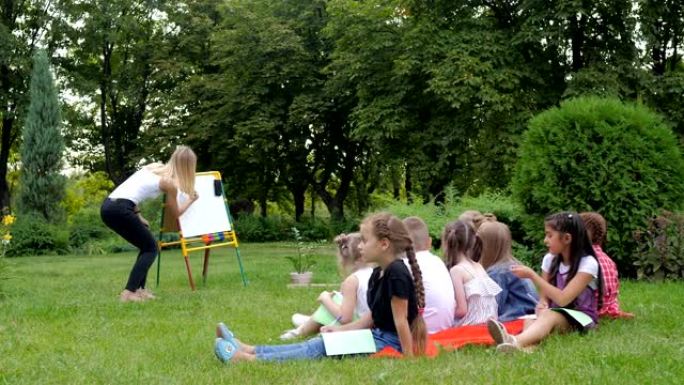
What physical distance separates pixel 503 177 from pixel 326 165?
11.8m

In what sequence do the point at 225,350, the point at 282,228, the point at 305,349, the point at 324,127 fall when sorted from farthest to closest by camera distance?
1. the point at 324,127
2. the point at 282,228
3. the point at 305,349
4. the point at 225,350

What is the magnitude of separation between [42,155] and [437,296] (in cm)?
1991

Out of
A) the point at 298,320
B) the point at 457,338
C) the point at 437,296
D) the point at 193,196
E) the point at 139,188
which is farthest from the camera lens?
the point at 193,196

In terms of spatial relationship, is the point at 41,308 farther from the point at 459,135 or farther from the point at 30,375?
the point at 459,135

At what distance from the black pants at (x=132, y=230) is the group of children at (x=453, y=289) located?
2.53m

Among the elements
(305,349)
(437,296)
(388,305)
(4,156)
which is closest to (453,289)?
(437,296)

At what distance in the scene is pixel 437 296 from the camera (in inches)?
217

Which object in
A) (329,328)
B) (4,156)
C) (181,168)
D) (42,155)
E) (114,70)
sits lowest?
(329,328)

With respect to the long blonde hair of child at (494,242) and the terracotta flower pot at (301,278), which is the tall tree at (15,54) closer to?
the terracotta flower pot at (301,278)

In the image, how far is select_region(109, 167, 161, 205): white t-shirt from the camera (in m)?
8.17

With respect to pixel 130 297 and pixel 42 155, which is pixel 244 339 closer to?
pixel 130 297

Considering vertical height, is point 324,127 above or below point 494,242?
above

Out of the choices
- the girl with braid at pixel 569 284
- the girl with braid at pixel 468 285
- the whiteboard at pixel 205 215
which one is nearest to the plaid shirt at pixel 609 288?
the girl with braid at pixel 569 284

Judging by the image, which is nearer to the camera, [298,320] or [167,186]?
[298,320]
